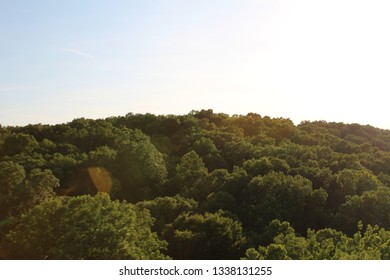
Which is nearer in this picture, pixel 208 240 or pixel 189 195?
pixel 208 240

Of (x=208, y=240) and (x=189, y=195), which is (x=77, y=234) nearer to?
(x=208, y=240)

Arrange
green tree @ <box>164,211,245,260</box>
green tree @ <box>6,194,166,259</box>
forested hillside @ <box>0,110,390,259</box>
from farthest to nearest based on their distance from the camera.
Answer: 1. green tree @ <box>164,211,245,260</box>
2. forested hillside @ <box>0,110,390,259</box>
3. green tree @ <box>6,194,166,259</box>

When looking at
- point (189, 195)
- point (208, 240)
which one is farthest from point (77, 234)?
point (189, 195)

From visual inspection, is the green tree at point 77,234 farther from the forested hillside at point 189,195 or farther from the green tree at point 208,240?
the green tree at point 208,240

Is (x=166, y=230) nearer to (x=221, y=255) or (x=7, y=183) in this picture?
(x=221, y=255)

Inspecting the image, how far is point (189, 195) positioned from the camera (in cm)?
6062

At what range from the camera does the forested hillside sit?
29.0m

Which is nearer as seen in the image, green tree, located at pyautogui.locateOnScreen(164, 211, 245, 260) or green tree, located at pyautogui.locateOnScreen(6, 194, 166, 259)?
green tree, located at pyautogui.locateOnScreen(6, 194, 166, 259)

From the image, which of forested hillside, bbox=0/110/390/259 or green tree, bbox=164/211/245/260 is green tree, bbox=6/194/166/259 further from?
green tree, bbox=164/211/245/260

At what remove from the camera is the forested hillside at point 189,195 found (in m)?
29.0

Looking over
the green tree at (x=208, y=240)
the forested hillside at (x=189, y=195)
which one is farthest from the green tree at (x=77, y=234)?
the green tree at (x=208, y=240)

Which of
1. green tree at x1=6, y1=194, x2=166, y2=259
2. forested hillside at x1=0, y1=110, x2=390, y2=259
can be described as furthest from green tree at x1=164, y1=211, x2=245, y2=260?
green tree at x1=6, y1=194, x2=166, y2=259

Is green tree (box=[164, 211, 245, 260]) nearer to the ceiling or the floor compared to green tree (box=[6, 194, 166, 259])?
nearer to the floor

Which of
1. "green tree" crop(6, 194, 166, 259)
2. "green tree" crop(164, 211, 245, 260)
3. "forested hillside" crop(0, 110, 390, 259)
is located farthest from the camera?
Answer: "green tree" crop(164, 211, 245, 260)
